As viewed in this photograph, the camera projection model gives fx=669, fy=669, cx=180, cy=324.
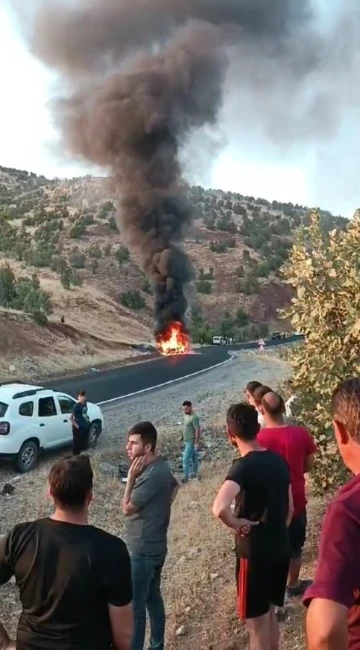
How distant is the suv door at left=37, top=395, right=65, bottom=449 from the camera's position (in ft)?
36.2

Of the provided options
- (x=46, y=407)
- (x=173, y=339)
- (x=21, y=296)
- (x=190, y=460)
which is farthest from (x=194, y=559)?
(x=21, y=296)

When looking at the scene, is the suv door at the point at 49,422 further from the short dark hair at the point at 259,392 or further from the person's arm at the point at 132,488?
the person's arm at the point at 132,488

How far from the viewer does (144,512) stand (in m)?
4.00

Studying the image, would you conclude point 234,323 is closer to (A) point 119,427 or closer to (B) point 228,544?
(A) point 119,427

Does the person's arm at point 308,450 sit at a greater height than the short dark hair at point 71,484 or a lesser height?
greater

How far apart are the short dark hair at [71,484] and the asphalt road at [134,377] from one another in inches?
639

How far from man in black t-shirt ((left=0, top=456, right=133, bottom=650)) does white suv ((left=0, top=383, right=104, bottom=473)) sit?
7.96 m

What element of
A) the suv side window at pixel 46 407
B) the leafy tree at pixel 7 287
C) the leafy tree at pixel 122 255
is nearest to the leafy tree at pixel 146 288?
the leafy tree at pixel 122 255

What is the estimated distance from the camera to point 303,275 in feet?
20.7

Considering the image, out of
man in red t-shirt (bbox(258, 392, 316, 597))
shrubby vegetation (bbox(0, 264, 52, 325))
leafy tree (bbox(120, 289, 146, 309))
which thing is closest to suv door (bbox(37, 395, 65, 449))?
man in red t-shirt (bbox(258, 392, 316, 597))

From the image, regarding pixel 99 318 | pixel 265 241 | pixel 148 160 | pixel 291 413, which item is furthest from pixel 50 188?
pixel 291 413

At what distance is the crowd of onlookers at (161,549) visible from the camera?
67.5 inches

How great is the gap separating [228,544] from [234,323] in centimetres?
5013

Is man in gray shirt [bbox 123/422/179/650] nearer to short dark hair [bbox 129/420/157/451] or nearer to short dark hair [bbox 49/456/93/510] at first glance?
short dark hair [bbox 129/420/157/451]
